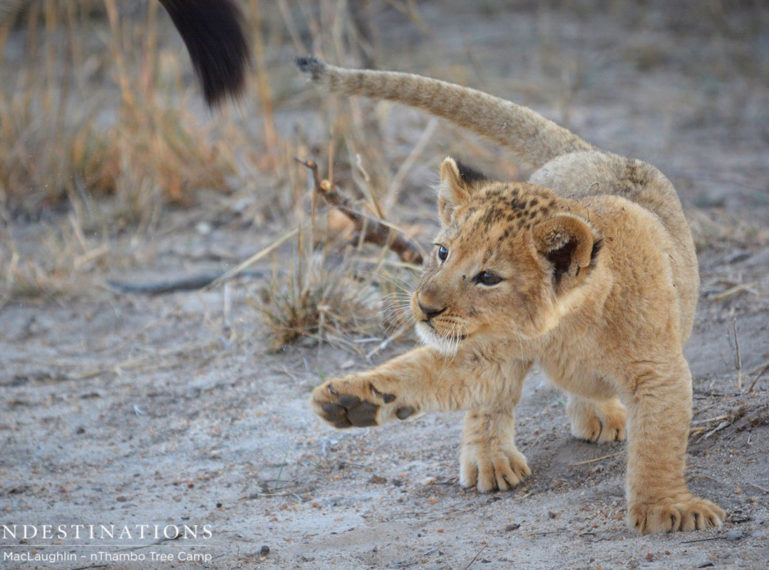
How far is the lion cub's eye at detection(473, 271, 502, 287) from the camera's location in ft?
9.64

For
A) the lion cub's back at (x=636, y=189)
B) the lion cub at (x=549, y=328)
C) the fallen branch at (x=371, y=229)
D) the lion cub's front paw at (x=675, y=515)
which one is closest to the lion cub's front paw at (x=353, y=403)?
the lion cub at (x=549, y=328)

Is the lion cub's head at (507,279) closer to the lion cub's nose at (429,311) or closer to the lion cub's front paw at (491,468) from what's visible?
the lion cub's nose at (429,311)

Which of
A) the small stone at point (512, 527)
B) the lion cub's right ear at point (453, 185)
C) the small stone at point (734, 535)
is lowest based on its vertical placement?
the small stone at point (512, 527)

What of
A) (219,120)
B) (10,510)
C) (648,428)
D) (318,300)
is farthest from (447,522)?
(219,120)

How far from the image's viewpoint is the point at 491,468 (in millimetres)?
3488

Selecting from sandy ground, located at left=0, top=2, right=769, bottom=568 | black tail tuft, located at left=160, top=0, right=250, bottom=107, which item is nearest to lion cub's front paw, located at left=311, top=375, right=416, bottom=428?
sandy ground, located at left=0, top=2, right=769, bottom=568

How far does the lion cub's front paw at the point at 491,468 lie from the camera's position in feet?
11.4

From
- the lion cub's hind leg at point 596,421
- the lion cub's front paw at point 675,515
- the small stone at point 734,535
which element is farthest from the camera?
the lion cub's hind leg at point 596,421

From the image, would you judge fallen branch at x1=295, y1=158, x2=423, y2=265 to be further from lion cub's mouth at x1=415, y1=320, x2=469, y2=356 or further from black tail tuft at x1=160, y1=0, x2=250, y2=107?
lion cub's mouth at x1=415, y1=320, x2=469, y2=356

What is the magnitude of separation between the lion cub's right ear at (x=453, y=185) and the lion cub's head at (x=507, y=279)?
34 cm

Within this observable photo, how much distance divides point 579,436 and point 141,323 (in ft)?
9.13

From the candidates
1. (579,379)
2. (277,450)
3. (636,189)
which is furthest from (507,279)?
(277,450)

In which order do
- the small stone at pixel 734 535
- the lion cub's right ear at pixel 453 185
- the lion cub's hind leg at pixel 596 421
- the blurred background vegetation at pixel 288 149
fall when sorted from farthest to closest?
the blurred background vegetation at pixel 288 149 < the lion cub's hind leg at pixel 596 421 < the lion cub's right ear at pixel 453 185 < the small stone at pixel 734 535

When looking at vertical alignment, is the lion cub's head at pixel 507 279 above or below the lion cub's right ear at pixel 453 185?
below
